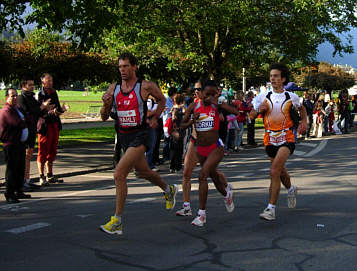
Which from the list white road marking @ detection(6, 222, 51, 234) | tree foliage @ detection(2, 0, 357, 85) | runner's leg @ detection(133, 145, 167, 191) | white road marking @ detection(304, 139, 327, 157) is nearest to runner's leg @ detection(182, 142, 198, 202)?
runner's leg @ detection(133, 145, 167, 191)

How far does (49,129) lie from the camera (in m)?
9.72

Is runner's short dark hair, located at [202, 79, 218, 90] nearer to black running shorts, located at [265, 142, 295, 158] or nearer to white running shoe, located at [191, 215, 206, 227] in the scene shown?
black running shorts, located at [265, 142, 295, 158]

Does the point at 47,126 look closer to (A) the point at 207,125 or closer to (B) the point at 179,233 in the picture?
(A) the point at 207,125

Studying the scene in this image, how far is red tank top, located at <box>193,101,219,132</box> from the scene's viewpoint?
657 cm

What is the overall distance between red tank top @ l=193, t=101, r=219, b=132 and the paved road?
44.0 inches

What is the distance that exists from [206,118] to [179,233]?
1.46m

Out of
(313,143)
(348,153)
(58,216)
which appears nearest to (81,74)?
(313,143)

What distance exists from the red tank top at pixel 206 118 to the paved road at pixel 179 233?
112 cm

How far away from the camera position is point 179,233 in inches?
233

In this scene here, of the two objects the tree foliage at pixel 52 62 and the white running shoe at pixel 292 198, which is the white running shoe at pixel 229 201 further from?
the tree foliage at pixel 52 62

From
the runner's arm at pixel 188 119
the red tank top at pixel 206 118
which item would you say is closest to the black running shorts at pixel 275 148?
the red tank top at pixel 206 118

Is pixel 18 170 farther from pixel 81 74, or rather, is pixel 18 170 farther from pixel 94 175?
pixel 81 74

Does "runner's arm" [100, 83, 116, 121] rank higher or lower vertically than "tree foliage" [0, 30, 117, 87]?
lower

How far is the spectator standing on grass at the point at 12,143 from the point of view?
810cm
